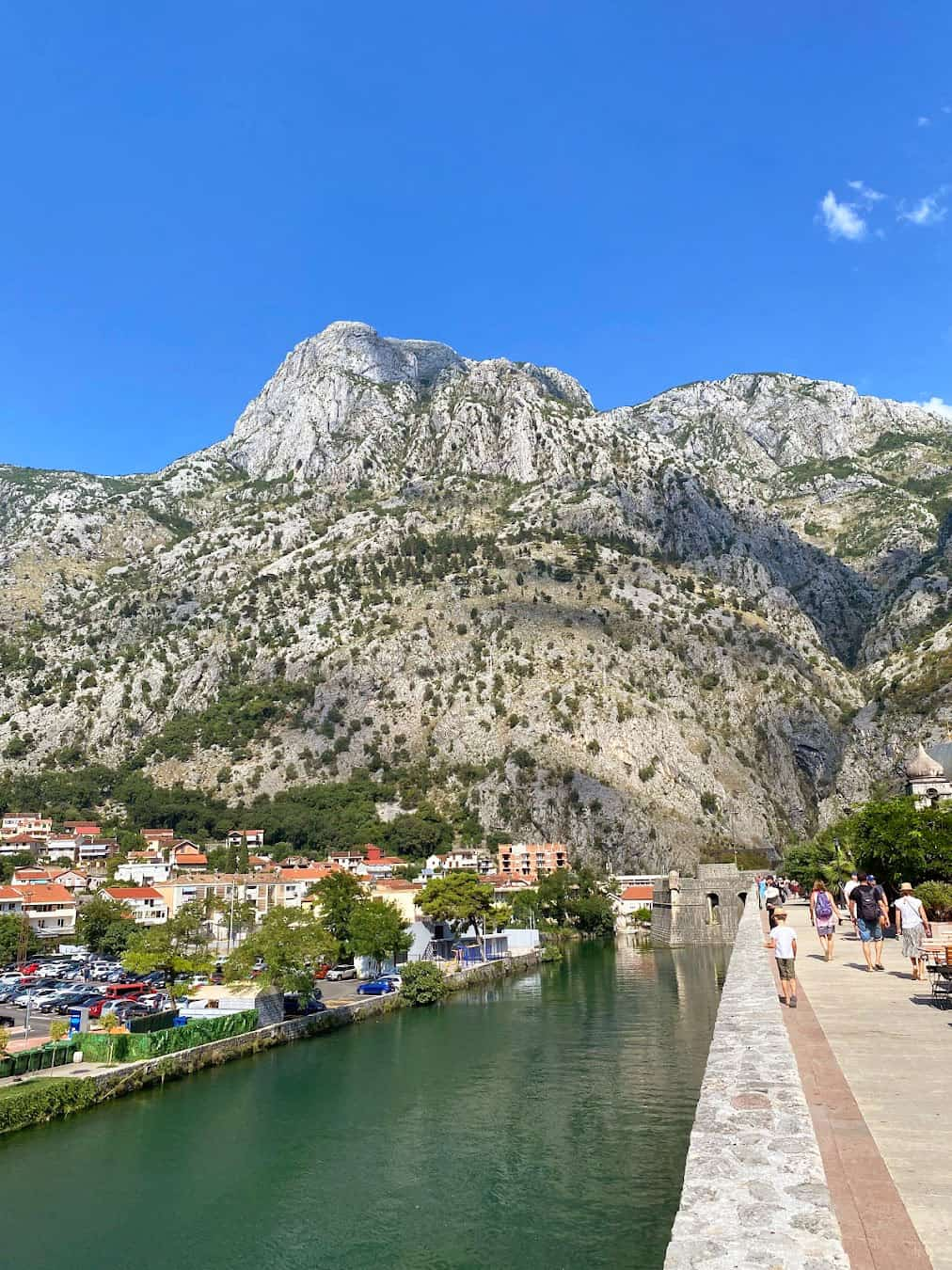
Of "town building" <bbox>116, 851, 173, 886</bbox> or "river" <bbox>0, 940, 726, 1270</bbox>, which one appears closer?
"river" <bbox>0, 940, 726, 1270</bbox>

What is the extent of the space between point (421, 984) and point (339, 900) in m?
16.6

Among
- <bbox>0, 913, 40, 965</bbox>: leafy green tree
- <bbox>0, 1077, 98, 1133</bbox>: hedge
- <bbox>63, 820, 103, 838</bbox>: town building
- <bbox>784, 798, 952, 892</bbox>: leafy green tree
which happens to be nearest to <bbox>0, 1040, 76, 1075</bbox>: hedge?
<bbox>0, 1077, 98, 1133</bbox>: hedge

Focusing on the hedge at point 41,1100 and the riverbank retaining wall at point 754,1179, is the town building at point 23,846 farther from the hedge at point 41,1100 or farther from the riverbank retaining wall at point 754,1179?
the riverbank retaining wall at point 754,1179

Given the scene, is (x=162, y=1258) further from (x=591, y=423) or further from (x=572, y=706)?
(x=591, y=423)

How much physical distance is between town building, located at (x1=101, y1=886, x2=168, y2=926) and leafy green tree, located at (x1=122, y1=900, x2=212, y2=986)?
867 inches

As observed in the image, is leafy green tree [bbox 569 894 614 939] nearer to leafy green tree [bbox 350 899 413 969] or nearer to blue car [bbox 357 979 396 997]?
leafy green tree [bbox 350 899 413 969]

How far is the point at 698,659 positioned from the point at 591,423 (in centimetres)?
6999

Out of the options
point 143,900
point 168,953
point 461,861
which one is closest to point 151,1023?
point 168,953

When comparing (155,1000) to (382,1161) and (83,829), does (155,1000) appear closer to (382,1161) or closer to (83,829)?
(382,1161)

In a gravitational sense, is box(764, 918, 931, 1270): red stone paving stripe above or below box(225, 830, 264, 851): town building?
above

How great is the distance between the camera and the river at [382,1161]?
22.8 metres

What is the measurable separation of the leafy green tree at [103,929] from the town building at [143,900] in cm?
652

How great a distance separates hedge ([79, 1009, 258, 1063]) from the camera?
40812 mm

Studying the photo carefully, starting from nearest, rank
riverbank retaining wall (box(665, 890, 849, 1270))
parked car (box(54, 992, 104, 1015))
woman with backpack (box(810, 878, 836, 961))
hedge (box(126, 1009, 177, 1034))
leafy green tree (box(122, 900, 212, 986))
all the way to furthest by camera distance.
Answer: riverbank retaining wall (box(665, 890, 849, 1270)), woman with backpack (box(810, 878, 836, 961)), hedge (box(126, 1009, 177, 1034)), parked car (box(54, 992, 104, 1015)), leafy green tree (box(122, 900, 212, 986))
